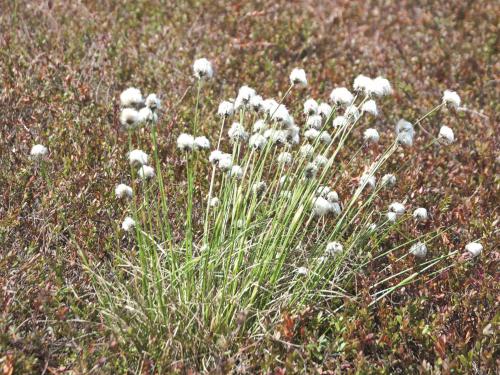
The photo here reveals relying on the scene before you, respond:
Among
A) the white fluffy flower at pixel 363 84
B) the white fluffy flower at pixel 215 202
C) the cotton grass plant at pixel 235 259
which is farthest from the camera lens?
the white fluffy flower at pixel 215 202

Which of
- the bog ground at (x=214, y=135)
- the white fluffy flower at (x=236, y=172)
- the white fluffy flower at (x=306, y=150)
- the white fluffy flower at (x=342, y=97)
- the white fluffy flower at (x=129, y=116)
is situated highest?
the white fluffy flower at (x=342, y=97)

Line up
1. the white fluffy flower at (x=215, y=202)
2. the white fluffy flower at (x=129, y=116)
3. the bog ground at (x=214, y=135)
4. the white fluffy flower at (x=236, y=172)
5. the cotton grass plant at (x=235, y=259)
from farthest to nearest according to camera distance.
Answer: the white fluffy flower at (x=215, y=202) < the white fluffy flower at (x=236, y=172) < the bog ground at (x=214, y=135) < the cotton grass plant at (x=235, y=259) < the white fluffy flower at (x=129, y=116)

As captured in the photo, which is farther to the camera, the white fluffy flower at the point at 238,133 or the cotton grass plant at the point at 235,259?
the white fluffy flower at the point at 238,133

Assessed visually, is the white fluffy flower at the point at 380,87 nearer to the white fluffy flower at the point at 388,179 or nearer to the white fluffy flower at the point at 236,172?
the white fluffy flower at the point at 388,179

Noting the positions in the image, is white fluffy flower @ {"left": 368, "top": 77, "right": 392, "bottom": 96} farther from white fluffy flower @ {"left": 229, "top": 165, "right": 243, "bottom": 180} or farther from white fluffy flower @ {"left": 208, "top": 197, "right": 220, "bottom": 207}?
white fluffy flower @ {"left": 208, "top": 197, "right": 220, "bottom": 207}

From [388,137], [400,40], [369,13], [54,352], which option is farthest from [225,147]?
[369,13]

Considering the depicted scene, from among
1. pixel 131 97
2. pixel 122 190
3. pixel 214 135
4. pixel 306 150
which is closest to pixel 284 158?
pixel 306 150

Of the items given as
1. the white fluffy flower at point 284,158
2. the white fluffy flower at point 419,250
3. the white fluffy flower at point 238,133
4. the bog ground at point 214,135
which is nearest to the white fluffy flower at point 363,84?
Result: the white fluffy flower at point 284,158

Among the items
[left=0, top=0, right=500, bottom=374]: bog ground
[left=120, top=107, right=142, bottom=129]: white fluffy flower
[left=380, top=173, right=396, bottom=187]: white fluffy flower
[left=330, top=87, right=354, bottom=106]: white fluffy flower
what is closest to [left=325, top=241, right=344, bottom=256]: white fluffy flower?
[left=0, top=0, right=500, bottom=374]: bog ground

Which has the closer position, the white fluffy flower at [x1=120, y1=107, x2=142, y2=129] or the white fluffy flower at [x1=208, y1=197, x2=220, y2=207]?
the white fluffy flower at [x1=120, y1=107, x2=142, y2=129]
